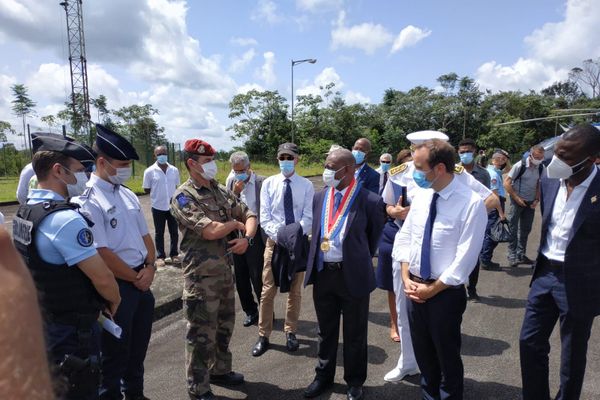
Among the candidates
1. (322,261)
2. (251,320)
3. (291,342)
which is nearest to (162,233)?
(251,320)

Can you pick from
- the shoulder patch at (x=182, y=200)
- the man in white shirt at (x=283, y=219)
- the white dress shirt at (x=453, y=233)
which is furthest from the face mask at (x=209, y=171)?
the white dress shirt at (x=453, y=233)

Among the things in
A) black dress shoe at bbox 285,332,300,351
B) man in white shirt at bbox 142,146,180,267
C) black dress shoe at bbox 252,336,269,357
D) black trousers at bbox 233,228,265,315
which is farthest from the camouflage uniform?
man in white shirt at bbox 142,146,180,267

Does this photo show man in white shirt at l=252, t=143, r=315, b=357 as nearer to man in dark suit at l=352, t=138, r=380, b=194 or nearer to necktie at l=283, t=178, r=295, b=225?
necktie at l=283, t=178, r=295, b=225

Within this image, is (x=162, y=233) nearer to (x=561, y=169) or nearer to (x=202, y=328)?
(x=202, y=328)

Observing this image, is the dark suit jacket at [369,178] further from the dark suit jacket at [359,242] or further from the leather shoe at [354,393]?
the leather shoe at [354,393]

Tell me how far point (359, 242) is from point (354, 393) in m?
1.23

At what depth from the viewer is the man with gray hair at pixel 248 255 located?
4.82m

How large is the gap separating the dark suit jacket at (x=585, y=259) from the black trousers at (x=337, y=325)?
4.74 ft

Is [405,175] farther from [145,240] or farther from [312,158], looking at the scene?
[312,158]

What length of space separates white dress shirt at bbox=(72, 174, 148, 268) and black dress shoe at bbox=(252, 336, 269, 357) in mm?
1637

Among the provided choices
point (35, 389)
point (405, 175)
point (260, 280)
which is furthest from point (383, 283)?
point (35, 389)

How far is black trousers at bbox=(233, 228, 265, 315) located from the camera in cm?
482

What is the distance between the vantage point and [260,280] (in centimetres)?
487

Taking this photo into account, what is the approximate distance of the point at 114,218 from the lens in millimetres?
2898
